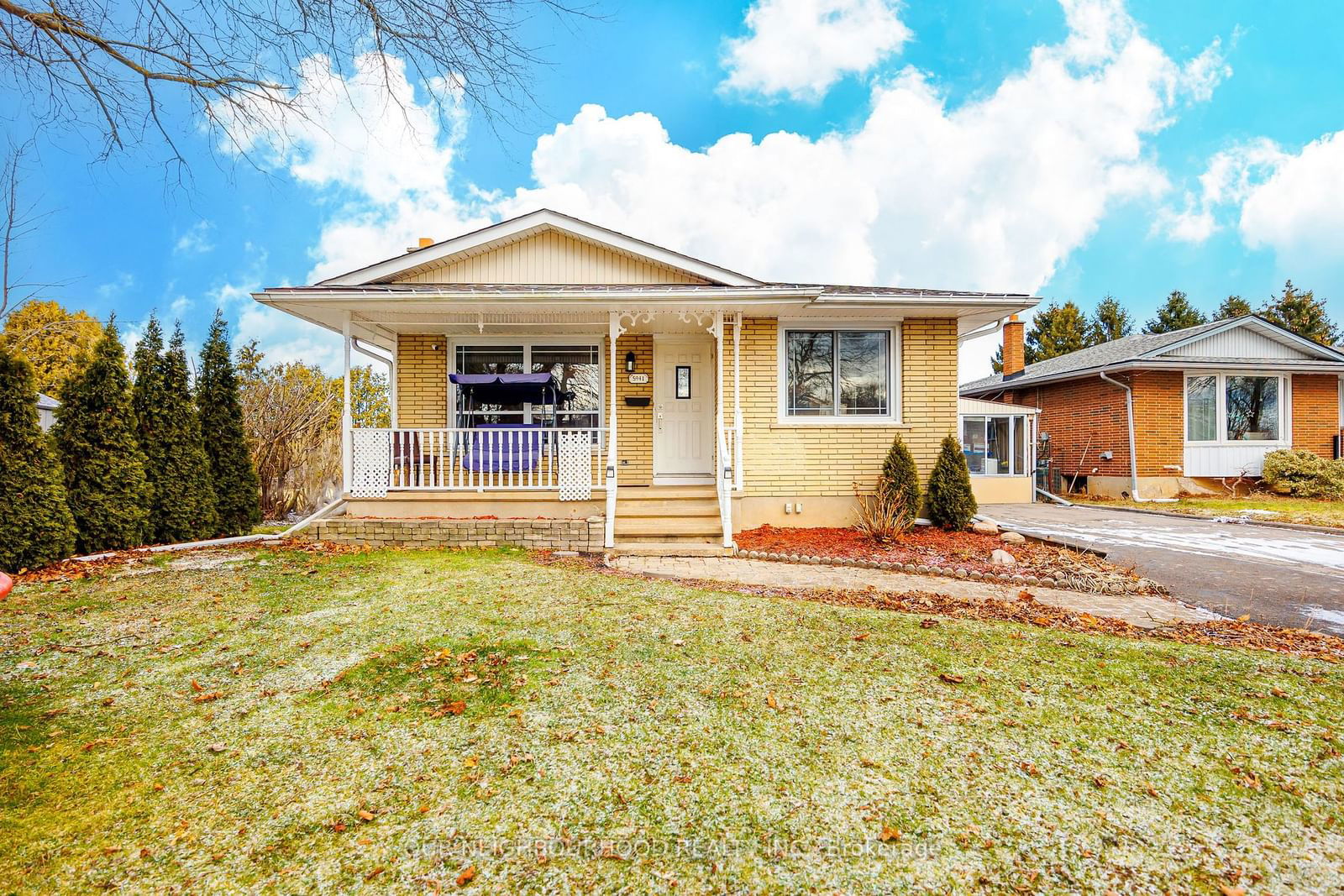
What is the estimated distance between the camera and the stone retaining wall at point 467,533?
8.16 m

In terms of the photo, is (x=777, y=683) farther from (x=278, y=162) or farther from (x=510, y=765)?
(x=278, y=162)

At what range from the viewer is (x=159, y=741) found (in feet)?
9.05

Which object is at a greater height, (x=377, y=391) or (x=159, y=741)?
(x=377, y=391)

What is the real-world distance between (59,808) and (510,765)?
1.62 m

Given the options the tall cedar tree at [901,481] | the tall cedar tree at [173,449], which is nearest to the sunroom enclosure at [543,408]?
the tall cedar tree at [173,449]

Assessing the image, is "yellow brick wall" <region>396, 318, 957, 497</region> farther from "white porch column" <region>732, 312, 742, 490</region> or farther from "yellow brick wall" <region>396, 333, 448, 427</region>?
"white porch column" <region>732, 312, 742, 490</region>

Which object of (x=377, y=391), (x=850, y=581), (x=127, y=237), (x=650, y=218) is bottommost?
(x=850, y=581)

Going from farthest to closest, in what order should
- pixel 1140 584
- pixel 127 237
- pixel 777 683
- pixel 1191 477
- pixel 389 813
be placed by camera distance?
pixel 1191 477
pixel 127 237
pixel 1140 584
pixel 777 683
pixel 389 813

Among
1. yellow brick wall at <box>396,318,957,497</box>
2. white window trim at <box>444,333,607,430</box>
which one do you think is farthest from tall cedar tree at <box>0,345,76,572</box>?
white window trim at <box>444,333,607,430</box>

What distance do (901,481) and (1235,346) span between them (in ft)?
45.6

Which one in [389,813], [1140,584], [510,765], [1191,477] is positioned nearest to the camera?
[389,813]

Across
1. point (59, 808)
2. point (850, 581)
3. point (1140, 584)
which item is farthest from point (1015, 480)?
point (59, 808)

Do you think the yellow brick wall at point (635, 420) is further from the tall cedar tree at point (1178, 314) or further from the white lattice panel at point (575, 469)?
the tall cedar tree at point (1178, 314)

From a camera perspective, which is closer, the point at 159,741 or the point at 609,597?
the point at 159,741
